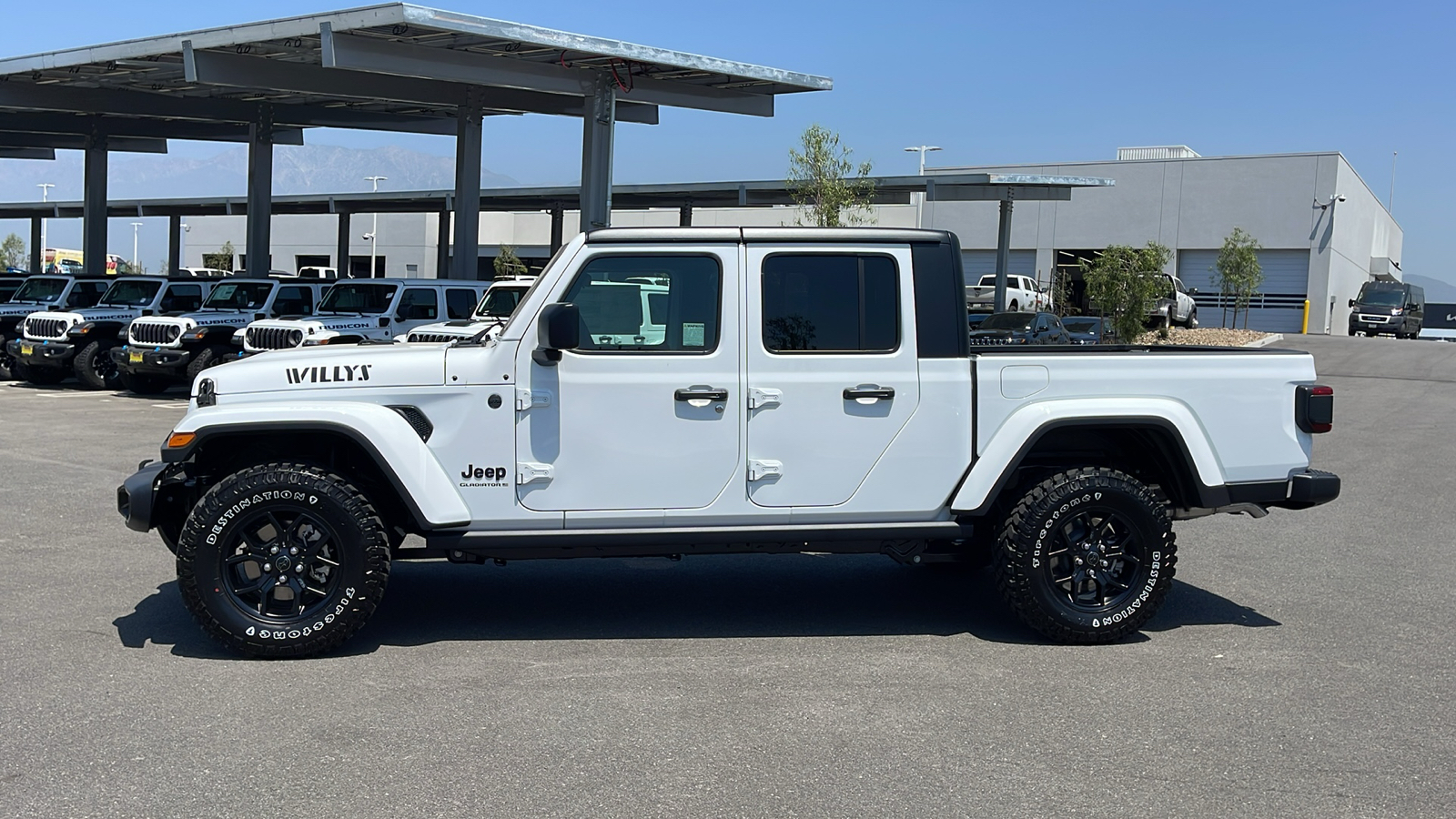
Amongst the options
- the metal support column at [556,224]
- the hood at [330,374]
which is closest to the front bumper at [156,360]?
the hood at [330,374]

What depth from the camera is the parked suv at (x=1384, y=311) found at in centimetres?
5025

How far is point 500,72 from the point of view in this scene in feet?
72.0

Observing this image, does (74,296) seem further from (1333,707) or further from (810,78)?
(1333,707)

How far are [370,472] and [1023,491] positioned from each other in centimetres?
335

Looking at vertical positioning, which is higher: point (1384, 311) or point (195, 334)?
point (1384, 311)

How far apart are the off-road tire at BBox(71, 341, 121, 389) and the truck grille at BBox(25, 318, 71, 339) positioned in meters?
0.57

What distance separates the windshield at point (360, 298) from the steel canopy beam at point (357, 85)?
19.6 ft

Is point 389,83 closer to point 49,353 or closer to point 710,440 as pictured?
point 49,353

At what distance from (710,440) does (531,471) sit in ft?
2.85

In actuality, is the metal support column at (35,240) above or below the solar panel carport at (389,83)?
below

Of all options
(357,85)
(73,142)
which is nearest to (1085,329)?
(357,85)

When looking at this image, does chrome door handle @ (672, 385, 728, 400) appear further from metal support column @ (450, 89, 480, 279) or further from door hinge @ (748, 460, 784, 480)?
metal support column @ (450, 89, 480, 279)

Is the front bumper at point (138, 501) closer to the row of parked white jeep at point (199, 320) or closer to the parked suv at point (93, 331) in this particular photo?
the row of parked white jeep at point (199, 320)

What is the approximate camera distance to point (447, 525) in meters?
6.17
